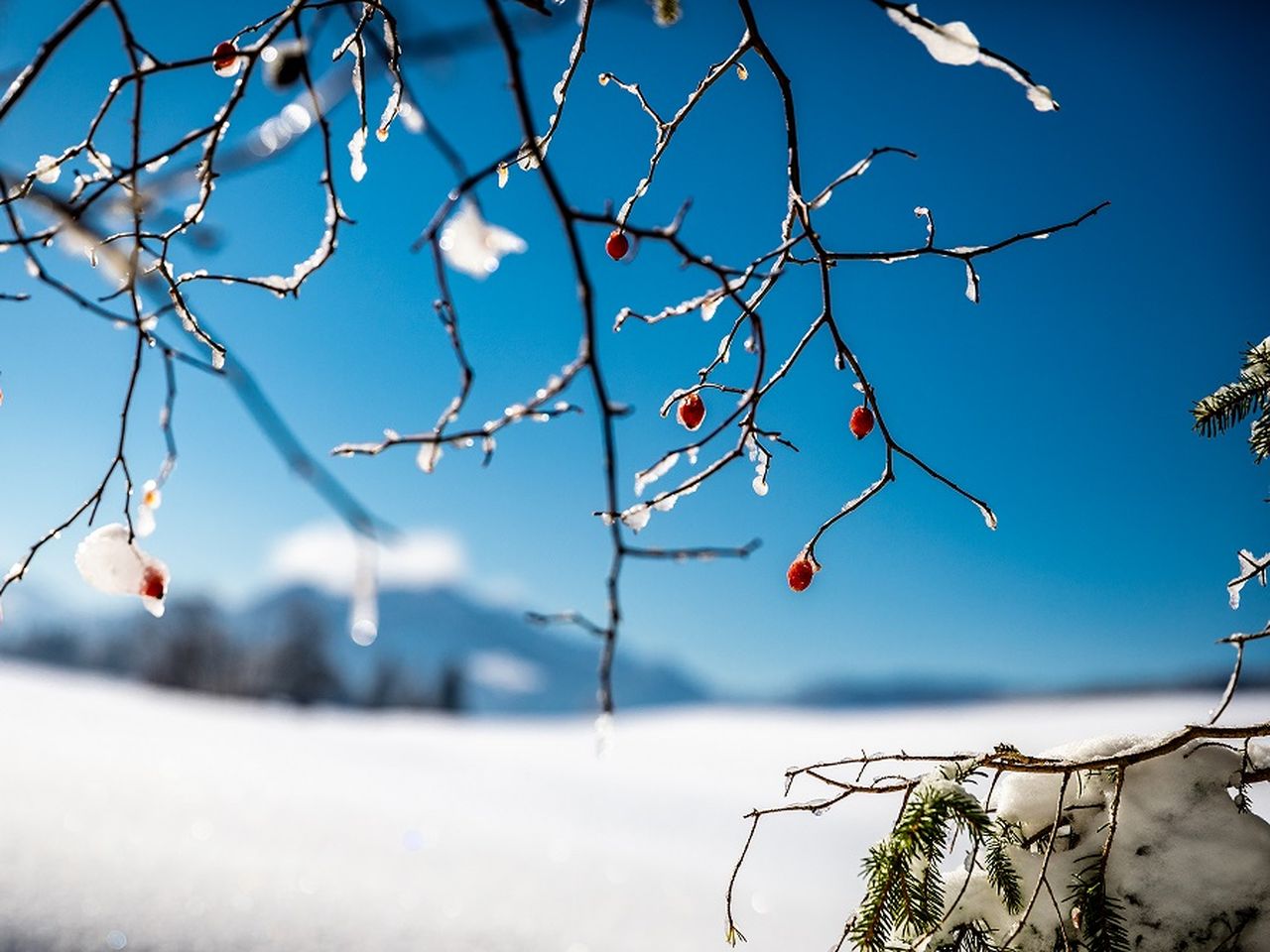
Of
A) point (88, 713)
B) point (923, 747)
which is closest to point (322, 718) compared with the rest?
point (88, 713)

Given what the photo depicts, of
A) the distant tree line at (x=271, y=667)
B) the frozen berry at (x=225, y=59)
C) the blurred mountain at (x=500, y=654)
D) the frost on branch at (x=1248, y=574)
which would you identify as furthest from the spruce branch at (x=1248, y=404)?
the blurred mountain at (x=500, y=654)

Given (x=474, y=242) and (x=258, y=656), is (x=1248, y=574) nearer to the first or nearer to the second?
(x=474, y=242)

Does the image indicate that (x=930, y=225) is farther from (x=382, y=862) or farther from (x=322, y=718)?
(x=322, y=718)

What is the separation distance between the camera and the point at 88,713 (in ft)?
19.7

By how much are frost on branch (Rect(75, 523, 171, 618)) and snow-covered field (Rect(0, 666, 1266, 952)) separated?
170 centimetres

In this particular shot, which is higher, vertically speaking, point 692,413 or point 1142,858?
point 692,413

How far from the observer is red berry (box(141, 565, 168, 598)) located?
1.03m

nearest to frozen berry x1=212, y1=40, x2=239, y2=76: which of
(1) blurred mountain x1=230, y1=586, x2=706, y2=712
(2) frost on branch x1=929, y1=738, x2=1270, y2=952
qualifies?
(2) frost on branch x1=929, y1=738, x2=1270, y2=952

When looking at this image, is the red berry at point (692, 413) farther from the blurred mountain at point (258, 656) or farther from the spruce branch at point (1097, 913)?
the blurred mountain at point (258, 656)

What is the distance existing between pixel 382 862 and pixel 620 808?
7.08ft

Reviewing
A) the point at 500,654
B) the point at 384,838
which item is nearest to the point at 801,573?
the point at 384,838

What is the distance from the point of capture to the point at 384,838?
11.5 feet

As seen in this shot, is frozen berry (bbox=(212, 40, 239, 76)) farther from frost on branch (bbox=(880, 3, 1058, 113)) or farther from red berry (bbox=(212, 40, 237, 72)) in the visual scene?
frost on branch (bbox=(880, 3, 1058, 113))

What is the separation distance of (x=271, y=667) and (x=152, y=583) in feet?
74.6
